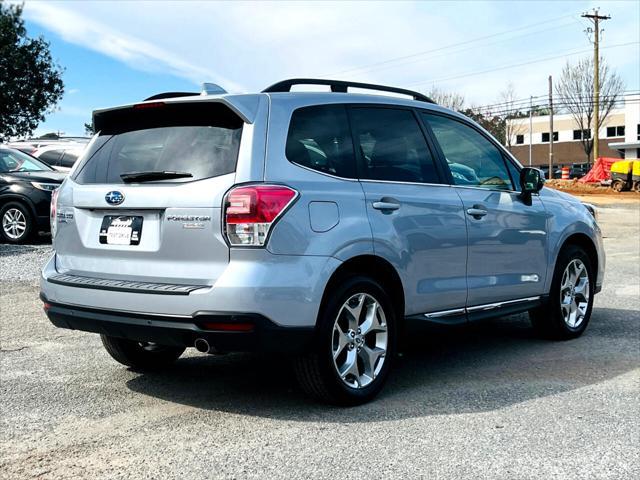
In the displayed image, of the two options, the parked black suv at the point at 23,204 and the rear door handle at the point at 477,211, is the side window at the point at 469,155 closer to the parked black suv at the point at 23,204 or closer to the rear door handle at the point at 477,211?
the rear door handle at the point at 477,211

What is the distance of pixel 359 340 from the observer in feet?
15.3

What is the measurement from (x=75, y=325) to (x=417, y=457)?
7.07 ft

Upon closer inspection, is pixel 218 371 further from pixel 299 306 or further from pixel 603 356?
pixel 603 356

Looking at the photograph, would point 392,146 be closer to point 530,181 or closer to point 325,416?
point 530,181

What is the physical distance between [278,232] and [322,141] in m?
0.81

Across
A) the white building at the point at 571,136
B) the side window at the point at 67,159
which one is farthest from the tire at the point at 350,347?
the white building at the point at 571,136

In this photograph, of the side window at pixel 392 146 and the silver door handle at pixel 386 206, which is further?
the side window at pixel 392 146

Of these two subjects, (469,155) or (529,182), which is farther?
(529,182)

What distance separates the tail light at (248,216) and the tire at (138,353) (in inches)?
67.8

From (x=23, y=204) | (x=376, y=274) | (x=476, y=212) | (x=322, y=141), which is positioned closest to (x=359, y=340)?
(x=376, y=274)

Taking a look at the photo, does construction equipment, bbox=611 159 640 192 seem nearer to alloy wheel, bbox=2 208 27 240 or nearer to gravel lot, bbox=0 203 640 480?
alloy wheel, bbox=2 208 27 240

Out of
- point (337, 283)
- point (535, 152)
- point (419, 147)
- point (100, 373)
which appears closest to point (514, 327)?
point (419, 147)

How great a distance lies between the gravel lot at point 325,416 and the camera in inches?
145

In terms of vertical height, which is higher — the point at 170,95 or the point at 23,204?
the point at 170,95
